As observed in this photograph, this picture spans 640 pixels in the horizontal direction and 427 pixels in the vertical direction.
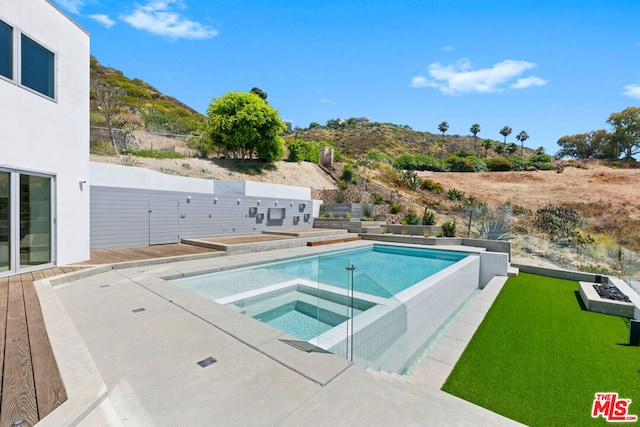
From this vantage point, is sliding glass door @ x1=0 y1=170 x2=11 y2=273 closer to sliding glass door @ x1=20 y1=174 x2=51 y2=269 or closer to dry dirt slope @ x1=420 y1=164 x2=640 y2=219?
sliding glass door @ x1=20 y1=174 x2=51 y2=269

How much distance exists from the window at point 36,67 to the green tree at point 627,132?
183 ft

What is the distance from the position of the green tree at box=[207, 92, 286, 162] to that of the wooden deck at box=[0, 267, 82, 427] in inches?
700

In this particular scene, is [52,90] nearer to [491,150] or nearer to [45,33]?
[45,33]

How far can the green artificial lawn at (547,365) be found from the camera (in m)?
2.77

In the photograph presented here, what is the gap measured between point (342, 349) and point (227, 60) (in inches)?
742

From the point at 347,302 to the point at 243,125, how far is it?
62.7 ft

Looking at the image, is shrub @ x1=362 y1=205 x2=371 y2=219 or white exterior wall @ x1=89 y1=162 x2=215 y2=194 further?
shrub @ x1=362 y1=205 x2=371 y2=219

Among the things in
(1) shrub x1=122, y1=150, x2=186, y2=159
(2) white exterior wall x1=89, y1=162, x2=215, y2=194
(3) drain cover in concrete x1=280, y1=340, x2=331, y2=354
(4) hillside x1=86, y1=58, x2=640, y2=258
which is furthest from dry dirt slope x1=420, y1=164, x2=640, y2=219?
(3) drain cover in concrete x1=280, y1=340, x2=331, y2=354

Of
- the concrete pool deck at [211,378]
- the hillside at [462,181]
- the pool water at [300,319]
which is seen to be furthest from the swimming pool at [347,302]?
the hillside at [462,181]

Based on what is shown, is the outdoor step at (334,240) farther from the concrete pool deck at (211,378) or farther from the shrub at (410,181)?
the shrub at (410,181)

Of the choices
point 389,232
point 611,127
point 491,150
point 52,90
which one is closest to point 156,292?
point 52,90

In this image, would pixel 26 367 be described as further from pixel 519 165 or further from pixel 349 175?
pixel 519 165

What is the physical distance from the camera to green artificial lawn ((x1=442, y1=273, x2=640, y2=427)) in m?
2.77

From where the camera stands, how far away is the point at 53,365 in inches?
88.7
